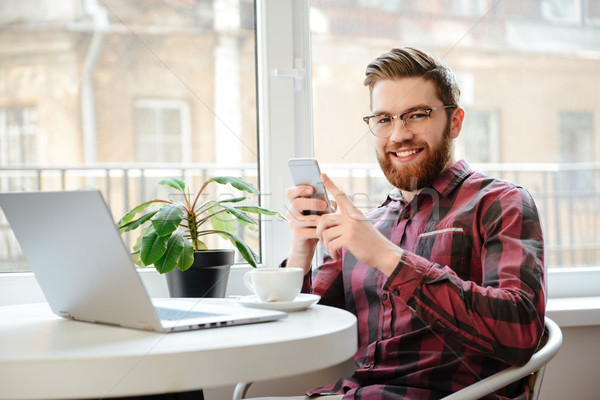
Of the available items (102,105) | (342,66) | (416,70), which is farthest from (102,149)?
(416,70)

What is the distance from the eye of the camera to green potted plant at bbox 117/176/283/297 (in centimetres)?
153

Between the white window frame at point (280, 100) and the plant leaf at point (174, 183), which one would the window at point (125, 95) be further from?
the plant leaf at point (174, 183)

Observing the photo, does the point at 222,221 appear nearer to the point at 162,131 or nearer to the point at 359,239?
the point at 162,131

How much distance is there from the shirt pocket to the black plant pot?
0.60m

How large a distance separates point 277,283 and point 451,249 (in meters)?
0.41

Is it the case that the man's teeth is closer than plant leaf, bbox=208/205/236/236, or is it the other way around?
the man's teeth

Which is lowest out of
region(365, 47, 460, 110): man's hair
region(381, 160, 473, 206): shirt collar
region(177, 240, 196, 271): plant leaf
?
region(177, 240, 196, 271): plant leaf

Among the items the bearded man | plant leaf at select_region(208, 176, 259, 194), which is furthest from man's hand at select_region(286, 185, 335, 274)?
plant leaf at select_region(208, 176, 259, 194)

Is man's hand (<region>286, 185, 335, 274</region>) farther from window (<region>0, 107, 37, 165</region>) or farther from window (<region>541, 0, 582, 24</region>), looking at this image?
window (<region>541, 0, 582, 24</region>)

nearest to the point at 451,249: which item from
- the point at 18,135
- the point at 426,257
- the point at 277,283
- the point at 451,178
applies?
the point at 426,257

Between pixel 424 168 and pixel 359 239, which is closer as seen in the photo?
pixel 359 239

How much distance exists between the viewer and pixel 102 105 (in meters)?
1.92

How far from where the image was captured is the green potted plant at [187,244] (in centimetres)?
153

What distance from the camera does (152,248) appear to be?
1530mm
